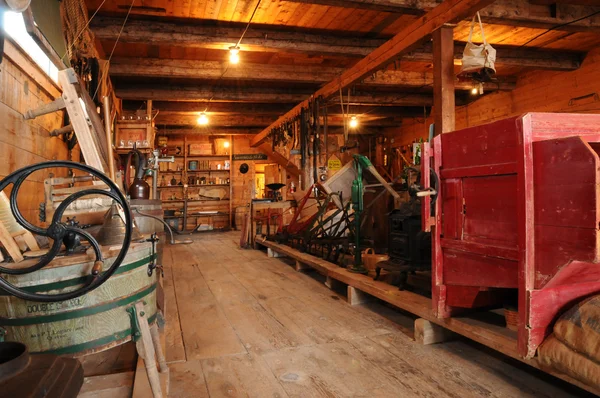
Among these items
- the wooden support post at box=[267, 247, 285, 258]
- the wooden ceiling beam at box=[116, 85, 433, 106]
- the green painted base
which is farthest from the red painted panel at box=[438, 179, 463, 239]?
the wooden ceiling beam at box=[116, 85, 433, 106]

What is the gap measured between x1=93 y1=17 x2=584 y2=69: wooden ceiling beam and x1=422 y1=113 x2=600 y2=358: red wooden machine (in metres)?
3.47

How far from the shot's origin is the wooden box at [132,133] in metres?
5.93

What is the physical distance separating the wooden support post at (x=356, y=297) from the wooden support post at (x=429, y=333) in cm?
91

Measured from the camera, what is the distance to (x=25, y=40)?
2.35 meters

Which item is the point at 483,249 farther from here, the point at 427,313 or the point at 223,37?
the point at 223,37

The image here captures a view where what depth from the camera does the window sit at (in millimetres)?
2113

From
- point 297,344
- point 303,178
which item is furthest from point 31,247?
point 303,178

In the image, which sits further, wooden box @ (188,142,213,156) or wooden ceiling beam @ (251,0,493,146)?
wooden box @ (188,142,213,156)

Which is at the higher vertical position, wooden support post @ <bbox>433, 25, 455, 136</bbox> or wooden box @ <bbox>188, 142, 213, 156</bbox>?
wooden box @ <bbox>188, 142, 213, 156</bbox>

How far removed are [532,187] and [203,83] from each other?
666 centimetres

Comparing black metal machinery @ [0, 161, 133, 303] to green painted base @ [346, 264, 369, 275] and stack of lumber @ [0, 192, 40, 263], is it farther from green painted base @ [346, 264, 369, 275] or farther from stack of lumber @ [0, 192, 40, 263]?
green painted base @ [346, 264, 369, 275]

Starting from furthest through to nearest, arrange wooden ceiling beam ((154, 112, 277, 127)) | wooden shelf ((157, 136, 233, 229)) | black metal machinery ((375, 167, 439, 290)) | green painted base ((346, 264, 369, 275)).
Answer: wooden shelf ((157, 136, 233, 229)) < wooden ceiling beam ((154, 112, 277, 127)) < green painted base ((346, 264, 369, 275)) < black metal machinery ((375, 167, 439, 290))

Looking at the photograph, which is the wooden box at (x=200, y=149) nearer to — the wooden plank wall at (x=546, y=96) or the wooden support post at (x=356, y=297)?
the wooden plank wall at (x=546, y=96)

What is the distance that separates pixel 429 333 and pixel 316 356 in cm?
75
